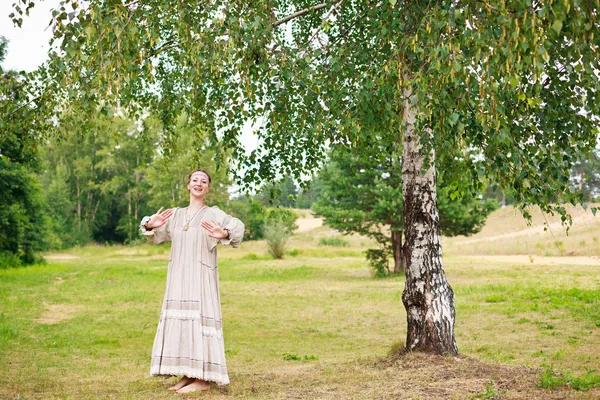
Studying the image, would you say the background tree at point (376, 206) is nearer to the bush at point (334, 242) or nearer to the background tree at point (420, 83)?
the background tree at point (420, 83)

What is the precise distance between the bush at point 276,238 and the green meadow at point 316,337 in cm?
1081

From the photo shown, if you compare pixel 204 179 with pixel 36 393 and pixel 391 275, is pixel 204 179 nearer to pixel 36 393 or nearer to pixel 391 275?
pixel 36 393

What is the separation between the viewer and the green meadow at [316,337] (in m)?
7.31

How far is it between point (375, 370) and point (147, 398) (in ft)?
8.79

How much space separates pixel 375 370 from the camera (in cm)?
816

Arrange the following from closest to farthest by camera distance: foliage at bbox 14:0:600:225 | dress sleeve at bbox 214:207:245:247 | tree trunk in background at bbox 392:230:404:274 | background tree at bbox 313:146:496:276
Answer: foliage at bbox 14:0:600:225 → dress sleeve at bbox 214:207:245:247 → background tree at bbox 313:146:496:276 → tree trunk in background at bbox 392:230:404:274

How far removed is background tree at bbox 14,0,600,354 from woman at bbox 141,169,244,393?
140cm

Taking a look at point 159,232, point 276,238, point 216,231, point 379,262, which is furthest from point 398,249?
point 216,231

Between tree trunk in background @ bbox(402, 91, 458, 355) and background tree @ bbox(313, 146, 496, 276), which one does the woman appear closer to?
tree trunk in background @ bbox(402, 91, 458, 355)

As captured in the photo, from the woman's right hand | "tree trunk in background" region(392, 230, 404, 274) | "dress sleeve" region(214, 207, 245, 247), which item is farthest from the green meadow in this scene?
the woman's right hand

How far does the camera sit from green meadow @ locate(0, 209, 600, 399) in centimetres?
731

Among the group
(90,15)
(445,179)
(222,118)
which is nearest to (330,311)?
(222,118)

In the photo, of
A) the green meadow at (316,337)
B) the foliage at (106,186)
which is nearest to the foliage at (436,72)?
the green meadow at (316,337)

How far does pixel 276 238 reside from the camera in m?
41.4
